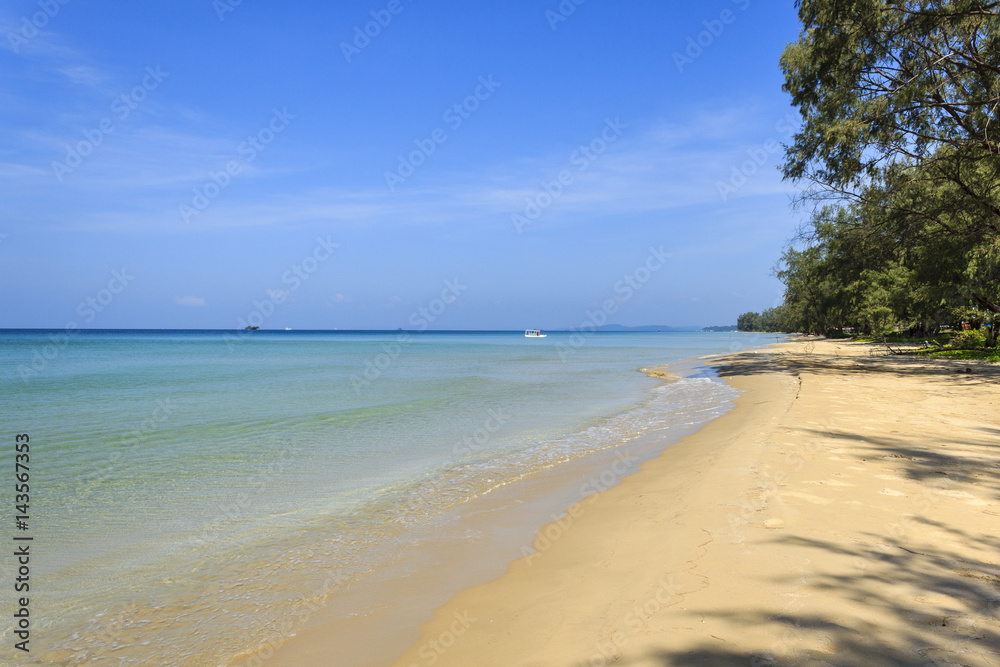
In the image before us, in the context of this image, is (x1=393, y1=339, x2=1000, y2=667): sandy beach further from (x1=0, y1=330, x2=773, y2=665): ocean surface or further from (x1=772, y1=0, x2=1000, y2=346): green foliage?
(x1=772, y1=0, x2=1000, y2=346): green foliage

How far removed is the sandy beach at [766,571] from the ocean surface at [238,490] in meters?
1.76

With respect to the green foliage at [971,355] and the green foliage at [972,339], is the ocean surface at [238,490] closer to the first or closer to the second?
the green foliage at [971,355]

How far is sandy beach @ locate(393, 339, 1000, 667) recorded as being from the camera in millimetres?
2883

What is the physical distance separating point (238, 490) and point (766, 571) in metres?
7.12

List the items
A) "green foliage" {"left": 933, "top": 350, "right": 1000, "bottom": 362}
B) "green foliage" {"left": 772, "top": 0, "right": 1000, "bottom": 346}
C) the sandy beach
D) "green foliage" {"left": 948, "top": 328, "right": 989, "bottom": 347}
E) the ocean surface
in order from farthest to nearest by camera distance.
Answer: "green foliage" {"left": 948, "top": 328, "right": 989, "bottom": 347}
"green foliage" {"left": 933, "top": 350, "right": 1000, "bottom": 362}
"green foliage" {"left": 772, "top": 0, "right": 1000, "bottom": 346}
the ocean surface
the sandy beach

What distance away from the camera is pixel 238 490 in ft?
25.5

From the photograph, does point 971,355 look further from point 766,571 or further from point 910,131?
point 766,571

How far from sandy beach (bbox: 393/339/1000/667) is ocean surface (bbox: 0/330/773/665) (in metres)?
1.76

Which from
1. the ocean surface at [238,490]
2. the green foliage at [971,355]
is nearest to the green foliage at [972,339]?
the green foliage at [971,355]

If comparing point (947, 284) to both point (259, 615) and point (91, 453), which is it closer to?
point (259, 615)

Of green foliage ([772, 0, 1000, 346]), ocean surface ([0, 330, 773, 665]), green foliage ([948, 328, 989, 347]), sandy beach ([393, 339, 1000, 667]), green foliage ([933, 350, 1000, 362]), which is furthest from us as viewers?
green foliage ([948, 328, 989, 347])

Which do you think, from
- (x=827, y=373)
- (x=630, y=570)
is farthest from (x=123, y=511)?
(x=827, y=373)

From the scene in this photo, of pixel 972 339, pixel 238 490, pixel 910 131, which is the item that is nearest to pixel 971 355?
pixel 972 339

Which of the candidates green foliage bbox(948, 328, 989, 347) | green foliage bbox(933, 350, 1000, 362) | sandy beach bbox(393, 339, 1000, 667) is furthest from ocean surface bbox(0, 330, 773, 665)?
green foliage bbox(948, 328, 989, 347)
